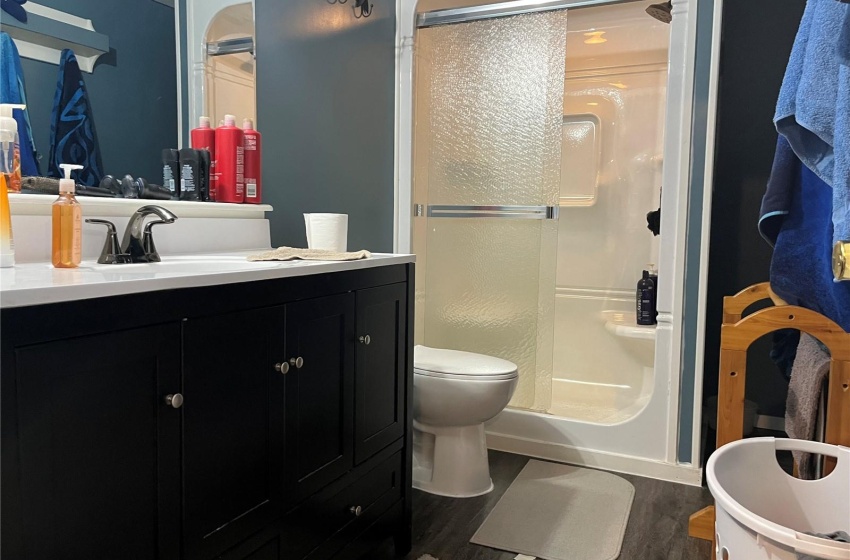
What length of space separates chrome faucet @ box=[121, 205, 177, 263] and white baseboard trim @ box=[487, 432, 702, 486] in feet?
5.73

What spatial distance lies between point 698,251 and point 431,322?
113 cm

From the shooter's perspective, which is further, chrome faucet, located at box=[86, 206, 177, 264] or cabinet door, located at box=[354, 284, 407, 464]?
cabinet door, located at box=[354, 284, 407, 464]

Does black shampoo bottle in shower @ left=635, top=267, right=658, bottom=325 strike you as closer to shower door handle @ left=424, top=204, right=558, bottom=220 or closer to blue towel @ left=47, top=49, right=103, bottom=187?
shower door handle @ left=424, top=204, right=558, bottom=220

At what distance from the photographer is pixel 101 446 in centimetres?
96

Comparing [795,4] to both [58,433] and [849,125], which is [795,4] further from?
[58,433]

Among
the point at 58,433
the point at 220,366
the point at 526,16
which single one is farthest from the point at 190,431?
the point at 526,16

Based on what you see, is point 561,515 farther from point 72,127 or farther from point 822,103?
point 72,127

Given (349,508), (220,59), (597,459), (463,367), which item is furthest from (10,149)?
(597,459)

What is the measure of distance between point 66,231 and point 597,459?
2045mm

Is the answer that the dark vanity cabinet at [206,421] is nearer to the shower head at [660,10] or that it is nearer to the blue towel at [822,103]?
the blue towel at [822,103]

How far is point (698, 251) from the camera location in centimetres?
229

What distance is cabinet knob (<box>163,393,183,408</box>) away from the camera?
1058 millimetres

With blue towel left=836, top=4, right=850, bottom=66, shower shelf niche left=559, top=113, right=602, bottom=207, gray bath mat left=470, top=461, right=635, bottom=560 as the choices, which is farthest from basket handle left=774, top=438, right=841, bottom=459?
shower shelf niche left=559, top=113, right=602, bottom=207

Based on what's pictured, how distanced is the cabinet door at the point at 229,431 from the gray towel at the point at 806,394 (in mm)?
1190
